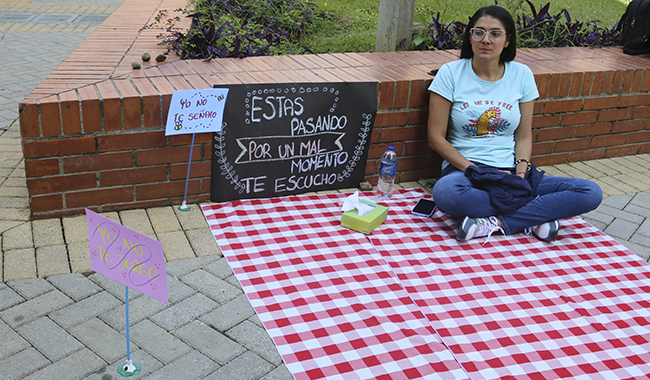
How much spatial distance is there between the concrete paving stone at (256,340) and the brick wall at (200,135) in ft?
3.97

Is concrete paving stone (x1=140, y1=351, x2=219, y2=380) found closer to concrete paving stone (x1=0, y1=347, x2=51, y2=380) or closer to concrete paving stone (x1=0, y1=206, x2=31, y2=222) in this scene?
concrete paving stone (x1=0, y1=347, x2=51, y2=380)

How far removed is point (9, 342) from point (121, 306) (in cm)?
44

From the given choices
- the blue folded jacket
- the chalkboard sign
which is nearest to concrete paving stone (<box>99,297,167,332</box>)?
the chalkboard sign

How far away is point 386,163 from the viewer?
12.2 feet

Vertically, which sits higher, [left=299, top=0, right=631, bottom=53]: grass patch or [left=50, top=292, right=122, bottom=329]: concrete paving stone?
[left=299, top=0, right=631, bottom=53]: grass patch

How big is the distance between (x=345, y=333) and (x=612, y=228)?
207 cm

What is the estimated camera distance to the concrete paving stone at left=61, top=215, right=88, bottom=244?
2.96 metres

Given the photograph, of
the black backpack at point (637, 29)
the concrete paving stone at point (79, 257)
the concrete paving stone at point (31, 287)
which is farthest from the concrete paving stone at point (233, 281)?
→ the black backpack at point (637, 29)

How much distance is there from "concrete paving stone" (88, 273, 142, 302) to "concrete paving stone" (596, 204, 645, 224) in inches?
115

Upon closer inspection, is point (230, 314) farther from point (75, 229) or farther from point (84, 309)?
point (75, 229)

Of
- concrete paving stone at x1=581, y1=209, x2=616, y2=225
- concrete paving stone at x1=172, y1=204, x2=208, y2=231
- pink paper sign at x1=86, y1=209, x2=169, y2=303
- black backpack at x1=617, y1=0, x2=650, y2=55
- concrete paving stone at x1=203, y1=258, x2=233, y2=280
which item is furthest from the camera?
black backpack at x1=617, y1=0, x2=650, y2=55

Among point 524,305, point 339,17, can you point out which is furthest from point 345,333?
point 339,17

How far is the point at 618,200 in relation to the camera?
392 cm

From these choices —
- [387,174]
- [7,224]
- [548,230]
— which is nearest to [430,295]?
[548,230]
